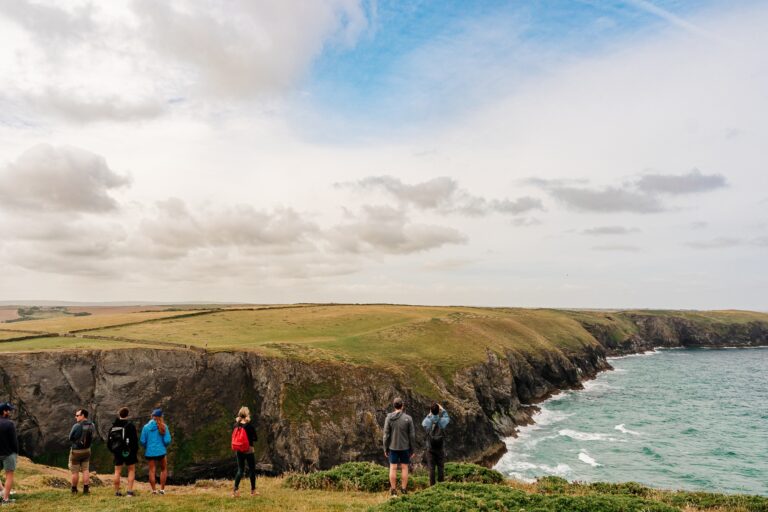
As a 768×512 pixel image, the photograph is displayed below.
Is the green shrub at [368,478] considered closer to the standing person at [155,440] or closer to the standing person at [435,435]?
the standing person at [435,435]

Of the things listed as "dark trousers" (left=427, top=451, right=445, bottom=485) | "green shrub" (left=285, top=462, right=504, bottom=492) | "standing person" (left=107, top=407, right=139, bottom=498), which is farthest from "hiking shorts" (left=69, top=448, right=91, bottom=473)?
"dark trousers" (left=427, top=451, right=445, bottom=485)

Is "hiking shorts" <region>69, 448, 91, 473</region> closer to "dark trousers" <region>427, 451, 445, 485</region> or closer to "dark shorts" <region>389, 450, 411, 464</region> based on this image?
"dark shorts" <region>389, 450, 411, 464</region>

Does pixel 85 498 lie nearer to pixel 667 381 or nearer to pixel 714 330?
pixel 667 381

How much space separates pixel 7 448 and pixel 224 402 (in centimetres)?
3148

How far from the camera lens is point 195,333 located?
202ft

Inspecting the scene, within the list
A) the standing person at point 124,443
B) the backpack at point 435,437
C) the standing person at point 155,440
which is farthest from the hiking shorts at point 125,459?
the backpack at point 435,437

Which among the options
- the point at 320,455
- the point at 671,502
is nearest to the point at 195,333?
the point at 320,455

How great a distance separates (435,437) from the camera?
65.0ft

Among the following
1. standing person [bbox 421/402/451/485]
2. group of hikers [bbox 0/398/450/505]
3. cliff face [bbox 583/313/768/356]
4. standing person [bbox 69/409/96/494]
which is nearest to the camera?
group of hikers [bbox 0/398/450/505]

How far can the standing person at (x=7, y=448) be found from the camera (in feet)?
57.5

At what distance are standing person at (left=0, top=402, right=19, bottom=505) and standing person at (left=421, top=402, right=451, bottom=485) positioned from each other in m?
17.0

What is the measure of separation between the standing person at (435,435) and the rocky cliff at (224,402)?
25705 millimetres

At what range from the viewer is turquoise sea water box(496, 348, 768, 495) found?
43875mm

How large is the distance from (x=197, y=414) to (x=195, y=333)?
17.7 m
